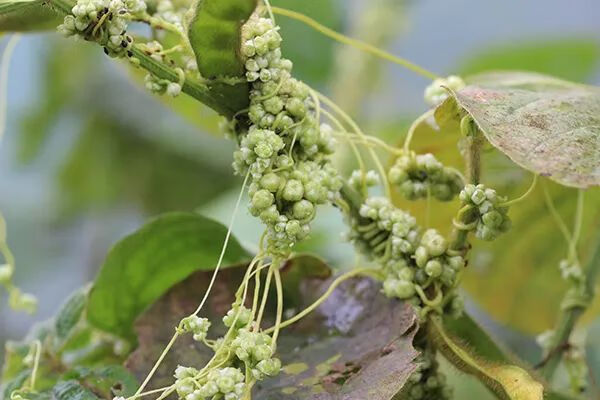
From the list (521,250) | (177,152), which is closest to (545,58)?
(521,250)

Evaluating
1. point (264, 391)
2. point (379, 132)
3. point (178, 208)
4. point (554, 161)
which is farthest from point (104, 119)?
point (554, 161)

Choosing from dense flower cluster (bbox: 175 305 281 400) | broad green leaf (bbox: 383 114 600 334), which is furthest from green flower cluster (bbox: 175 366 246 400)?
broad green leaf (bbox: 383 114 600 334)

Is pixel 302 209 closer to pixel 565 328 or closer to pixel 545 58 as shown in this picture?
pixel 565 328

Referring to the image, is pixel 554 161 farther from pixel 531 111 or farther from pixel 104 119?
pixel 104 119

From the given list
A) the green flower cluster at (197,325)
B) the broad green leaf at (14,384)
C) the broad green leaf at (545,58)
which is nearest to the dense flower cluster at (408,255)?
the green flower cluster at (197,325)

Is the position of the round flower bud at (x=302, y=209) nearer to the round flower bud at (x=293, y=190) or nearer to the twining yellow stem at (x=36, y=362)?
the round flower bud at (x=293, y=190)

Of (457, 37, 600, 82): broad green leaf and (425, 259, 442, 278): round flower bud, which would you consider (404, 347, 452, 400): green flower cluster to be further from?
(457, 37, 600, 82): broad green leaf
